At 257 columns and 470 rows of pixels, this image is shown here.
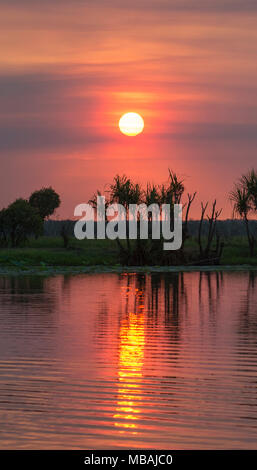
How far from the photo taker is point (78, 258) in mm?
43656

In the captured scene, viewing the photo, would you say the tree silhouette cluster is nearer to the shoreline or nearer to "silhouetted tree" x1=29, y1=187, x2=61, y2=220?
the shoreline

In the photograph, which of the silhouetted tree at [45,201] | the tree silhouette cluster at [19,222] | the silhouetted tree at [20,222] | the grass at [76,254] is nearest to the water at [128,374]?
the grass at [76,254]

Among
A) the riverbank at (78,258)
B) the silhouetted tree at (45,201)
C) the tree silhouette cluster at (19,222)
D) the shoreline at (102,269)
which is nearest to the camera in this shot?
the shoreline at (102,269)

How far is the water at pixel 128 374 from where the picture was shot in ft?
27.7

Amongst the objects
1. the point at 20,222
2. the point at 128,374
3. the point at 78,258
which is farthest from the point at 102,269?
the point at 128,374

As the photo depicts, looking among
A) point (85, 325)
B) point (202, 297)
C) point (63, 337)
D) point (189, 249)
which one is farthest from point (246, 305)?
point (189, 249)

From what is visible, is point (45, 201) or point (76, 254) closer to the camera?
point (76, 254)

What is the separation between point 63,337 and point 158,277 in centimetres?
1951

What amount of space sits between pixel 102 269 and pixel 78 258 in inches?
135

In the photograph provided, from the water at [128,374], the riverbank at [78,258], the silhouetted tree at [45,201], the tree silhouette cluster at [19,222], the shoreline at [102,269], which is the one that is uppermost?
the silhouetted tree at [45,201]

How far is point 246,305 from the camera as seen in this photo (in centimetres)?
2202

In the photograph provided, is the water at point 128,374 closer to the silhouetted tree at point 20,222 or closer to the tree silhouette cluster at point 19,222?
the tree silhouette cluster at point 19,222

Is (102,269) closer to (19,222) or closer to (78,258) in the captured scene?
(78,258)

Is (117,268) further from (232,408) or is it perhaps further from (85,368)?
(232,408)
